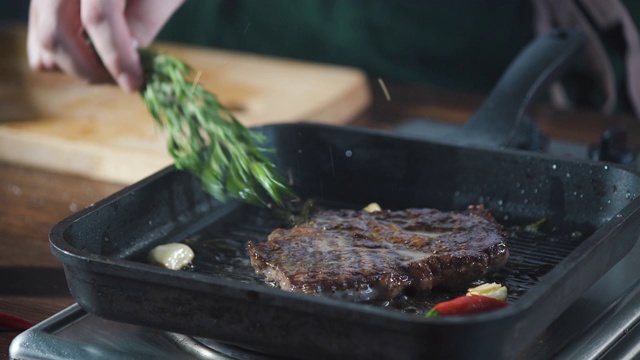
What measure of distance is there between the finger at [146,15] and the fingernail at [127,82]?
18cm

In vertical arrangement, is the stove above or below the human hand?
below

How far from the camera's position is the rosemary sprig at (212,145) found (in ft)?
5.79

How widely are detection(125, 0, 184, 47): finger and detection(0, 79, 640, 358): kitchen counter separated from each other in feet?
1.15

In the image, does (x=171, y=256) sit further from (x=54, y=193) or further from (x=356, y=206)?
(x=54, y=193)

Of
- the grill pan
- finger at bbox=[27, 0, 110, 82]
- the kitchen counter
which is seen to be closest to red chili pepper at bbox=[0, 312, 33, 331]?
the kitchen counter

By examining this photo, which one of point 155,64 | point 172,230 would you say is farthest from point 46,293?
point 155,64

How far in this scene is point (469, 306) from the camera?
1.31m

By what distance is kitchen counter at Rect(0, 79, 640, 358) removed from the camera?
1664 mm

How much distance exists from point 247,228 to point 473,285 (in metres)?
0.46

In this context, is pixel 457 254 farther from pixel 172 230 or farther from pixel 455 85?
pixel 455 85

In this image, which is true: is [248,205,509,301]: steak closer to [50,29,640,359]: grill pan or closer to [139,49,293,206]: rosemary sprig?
[50,29,640,359]: grill pan

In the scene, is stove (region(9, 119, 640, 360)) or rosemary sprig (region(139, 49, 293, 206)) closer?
stove (region(9, 119, 640, 360))

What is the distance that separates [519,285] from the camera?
153 cm

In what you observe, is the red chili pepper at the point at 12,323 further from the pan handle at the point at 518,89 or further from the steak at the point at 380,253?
the pan handle at the point at 518,89
